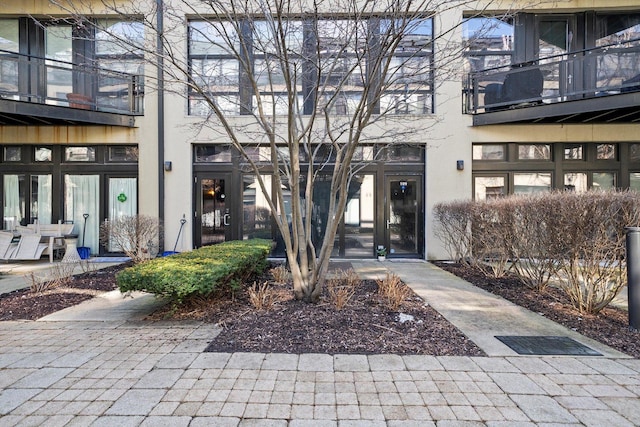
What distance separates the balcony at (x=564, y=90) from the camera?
7621 millimetres

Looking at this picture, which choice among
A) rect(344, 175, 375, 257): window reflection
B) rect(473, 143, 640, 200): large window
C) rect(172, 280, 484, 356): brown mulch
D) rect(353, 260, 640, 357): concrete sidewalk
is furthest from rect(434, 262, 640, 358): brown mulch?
rect(473, 143, 640, 200): large window

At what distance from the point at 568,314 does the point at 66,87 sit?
456 inches

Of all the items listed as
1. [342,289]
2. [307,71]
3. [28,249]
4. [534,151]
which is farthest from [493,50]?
[28,249]

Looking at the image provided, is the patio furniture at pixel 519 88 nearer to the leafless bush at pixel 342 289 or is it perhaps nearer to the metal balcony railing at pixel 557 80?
the metal balcony railing at pixel 557 80

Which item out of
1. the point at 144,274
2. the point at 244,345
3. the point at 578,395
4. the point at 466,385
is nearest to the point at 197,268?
the point at 144,274

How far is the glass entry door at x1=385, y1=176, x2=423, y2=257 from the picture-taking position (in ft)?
31.3

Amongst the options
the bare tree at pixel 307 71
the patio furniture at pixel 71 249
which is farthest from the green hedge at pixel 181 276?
the patio furniture at pixel 71 249

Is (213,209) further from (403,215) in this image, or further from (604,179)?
(604,179)

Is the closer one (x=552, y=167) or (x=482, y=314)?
(x=482, y=314)

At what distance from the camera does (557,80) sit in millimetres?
8375

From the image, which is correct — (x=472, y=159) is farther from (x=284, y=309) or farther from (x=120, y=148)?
(x=120, y=148)

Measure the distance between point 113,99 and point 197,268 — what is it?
7384mm

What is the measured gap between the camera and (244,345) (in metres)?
3.52

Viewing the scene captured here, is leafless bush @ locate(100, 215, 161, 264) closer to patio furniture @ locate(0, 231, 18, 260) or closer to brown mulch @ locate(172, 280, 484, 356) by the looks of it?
patio furniture @ locate(0, 231, 18, 260)
